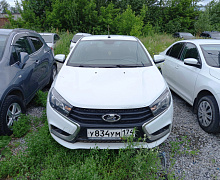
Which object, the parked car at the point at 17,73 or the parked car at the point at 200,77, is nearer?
the parked car at the point at 17,73

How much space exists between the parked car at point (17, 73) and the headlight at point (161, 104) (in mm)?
2180

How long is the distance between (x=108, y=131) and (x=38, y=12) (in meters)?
24.8

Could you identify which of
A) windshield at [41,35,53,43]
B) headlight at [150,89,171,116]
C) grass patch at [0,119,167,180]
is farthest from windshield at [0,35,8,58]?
windshield at [41,35,53,43]

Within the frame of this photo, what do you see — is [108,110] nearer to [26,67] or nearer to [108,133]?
[108,133]

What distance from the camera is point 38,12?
76.5ft

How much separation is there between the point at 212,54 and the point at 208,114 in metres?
1.28

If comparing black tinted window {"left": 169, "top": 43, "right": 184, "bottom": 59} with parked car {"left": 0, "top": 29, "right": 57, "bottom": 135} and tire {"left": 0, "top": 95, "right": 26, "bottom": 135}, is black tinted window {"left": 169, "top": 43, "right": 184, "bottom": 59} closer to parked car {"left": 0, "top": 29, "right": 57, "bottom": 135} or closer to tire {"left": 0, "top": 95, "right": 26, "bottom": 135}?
parked car {"left": 0, "top": 29, "right": 57, "bottom": 135}

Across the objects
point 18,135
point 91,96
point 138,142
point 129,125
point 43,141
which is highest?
point 91,96

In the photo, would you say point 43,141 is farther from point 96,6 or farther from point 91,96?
point 96,6

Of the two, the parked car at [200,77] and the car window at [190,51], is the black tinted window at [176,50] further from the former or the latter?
the car window at [190,51]

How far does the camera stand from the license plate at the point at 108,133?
2268mm

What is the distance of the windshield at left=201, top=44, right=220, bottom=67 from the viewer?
3.65 metres

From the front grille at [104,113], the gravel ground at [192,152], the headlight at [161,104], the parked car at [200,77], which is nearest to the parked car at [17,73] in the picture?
the front grille at [104,113]

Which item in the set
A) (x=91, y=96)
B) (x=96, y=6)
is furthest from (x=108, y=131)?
(x=96, y=6)
